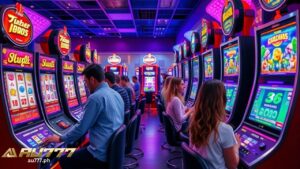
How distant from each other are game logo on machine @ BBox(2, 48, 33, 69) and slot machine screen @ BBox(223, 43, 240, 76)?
1.99 m

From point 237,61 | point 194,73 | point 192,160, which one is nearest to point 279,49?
point 237,61

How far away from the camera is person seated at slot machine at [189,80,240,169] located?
169cm

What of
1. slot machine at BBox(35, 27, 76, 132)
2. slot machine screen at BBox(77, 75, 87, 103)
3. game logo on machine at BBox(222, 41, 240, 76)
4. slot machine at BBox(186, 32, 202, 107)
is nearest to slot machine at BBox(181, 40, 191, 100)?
slot machine at BBox(186, 32, 202, 107)

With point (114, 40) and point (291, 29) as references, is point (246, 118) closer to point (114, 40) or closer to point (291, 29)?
point (291, 29)

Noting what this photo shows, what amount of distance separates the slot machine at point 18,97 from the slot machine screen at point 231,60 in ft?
5.86

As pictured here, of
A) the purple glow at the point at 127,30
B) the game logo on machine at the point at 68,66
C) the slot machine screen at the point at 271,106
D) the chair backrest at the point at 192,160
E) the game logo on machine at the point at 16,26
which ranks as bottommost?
the chair backrest at the point at 192,160

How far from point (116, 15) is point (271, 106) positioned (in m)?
8.26

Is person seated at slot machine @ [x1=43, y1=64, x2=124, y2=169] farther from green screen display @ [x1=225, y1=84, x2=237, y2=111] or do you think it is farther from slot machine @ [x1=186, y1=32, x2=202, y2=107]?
slot machine @ [x1=186, y1=32, x2=202, y2=107]

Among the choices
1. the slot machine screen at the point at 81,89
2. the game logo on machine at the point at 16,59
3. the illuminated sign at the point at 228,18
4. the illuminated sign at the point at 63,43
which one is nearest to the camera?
the game logo on machine at the point at 16,59

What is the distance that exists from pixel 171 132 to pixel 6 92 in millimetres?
2090

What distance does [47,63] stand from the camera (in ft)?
10.7

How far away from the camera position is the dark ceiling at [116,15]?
8.28 metres

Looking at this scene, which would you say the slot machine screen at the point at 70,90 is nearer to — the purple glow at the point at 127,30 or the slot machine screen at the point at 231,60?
the slot machine screen at the point at 231,60

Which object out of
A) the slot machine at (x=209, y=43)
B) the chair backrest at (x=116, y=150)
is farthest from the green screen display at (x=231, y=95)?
the chair backrest at (x=116, y=150)
